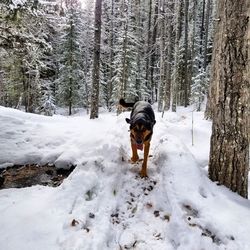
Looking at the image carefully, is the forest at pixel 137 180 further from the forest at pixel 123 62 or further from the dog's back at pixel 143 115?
the forest at pixel 123 62

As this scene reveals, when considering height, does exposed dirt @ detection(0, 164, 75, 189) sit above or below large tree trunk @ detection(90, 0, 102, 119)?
below

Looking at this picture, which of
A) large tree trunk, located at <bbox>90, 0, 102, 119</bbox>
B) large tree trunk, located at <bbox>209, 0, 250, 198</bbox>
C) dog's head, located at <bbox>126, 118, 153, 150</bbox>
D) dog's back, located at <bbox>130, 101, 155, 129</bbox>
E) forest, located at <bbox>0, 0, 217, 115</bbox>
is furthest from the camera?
forest, located at <bbox>0, 0, 217, 115</bbox>

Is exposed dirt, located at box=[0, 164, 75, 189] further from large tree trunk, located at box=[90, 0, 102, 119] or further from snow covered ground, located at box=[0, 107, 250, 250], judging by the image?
large tree trunk, located at box=[90, 0, 102, 119]

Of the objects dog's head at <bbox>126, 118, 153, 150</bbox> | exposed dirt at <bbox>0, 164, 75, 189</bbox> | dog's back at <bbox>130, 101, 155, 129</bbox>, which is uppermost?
dog's back at <bbox>130, 101, 155, 129</bbox>

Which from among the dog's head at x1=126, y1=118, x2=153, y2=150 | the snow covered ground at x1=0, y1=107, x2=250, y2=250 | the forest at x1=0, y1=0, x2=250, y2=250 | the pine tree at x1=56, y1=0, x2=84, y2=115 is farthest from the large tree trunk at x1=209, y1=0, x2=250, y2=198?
the pine tree at x1=56, y1=0, x2=84, y2=115

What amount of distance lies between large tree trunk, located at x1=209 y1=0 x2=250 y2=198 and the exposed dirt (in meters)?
2.90

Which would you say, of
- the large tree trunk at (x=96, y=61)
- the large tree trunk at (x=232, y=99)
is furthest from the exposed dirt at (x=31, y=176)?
the large tree trunk at (x=96, y=61)

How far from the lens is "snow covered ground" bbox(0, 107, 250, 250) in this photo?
3.98 metres

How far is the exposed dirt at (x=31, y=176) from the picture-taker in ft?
19.4

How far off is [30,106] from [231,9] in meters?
18.9

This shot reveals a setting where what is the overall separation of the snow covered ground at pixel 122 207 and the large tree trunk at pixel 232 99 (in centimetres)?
36

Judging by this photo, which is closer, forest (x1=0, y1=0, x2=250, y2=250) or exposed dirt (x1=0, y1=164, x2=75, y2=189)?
forest (x1=0, y1=0, x2=250, y2=250)

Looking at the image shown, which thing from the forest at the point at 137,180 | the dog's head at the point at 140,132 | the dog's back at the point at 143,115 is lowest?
the forest at the point at 137,180

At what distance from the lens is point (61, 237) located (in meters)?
3.84
